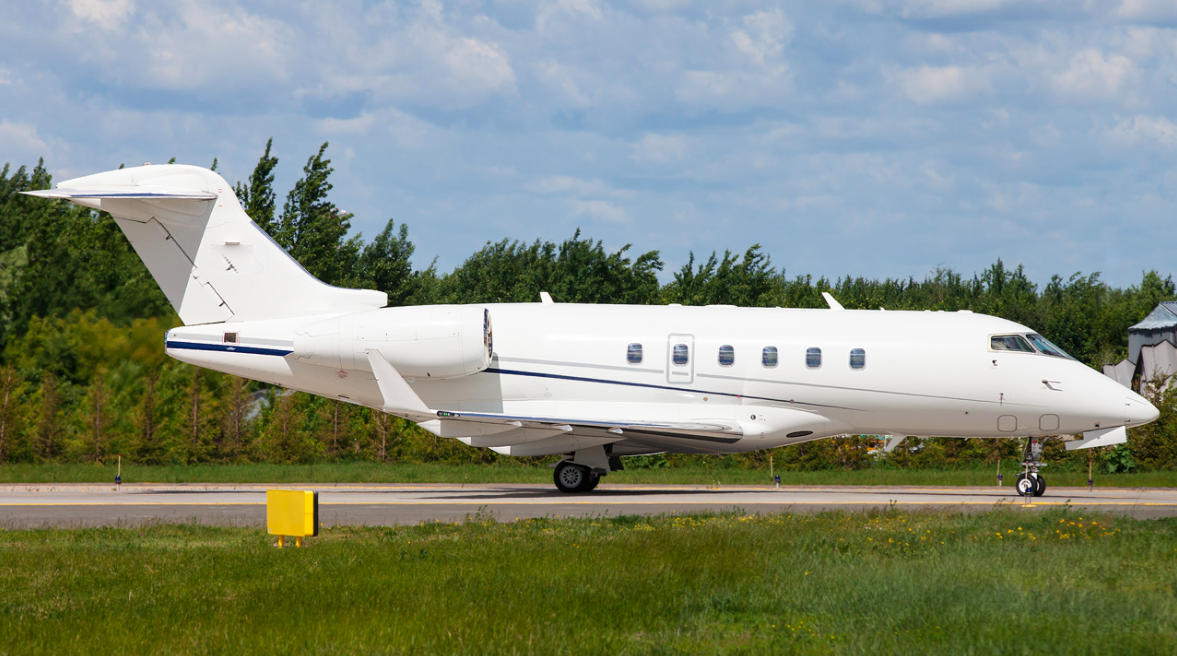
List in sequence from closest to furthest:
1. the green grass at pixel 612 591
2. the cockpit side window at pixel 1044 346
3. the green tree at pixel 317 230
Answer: the green grass at pixel 612 591
the cockpit side window at pixel 1044 346
the green tree at pixel 317 230

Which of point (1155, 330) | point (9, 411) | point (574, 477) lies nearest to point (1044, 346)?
point (574, 477)

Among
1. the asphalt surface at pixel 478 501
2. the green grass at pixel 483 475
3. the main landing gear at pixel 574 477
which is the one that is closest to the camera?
the asphalt surface at pixel 478 501

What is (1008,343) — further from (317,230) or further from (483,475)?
(317,230)

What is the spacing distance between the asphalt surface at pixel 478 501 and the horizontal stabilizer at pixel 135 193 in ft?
20.5

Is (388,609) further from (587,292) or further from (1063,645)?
(587,292)

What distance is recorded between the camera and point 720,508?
18.1 meters

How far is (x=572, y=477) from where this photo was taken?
2166cm

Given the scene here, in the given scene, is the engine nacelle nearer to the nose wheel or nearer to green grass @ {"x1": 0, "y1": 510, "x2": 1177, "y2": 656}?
green grass @ {"x1": 0, "y1": 510, "x2": 1177, "y2": 656}

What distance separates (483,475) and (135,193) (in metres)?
10.9

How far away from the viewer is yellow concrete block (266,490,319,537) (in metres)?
12.3

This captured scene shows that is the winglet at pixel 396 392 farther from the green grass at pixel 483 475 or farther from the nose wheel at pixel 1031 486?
the nose wheel at pixel 1031 486

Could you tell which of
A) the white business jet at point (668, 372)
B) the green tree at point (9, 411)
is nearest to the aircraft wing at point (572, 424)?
the white business jet at point (668, 372)

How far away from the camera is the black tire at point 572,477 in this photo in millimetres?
21609

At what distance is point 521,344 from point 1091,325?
54.0 m
